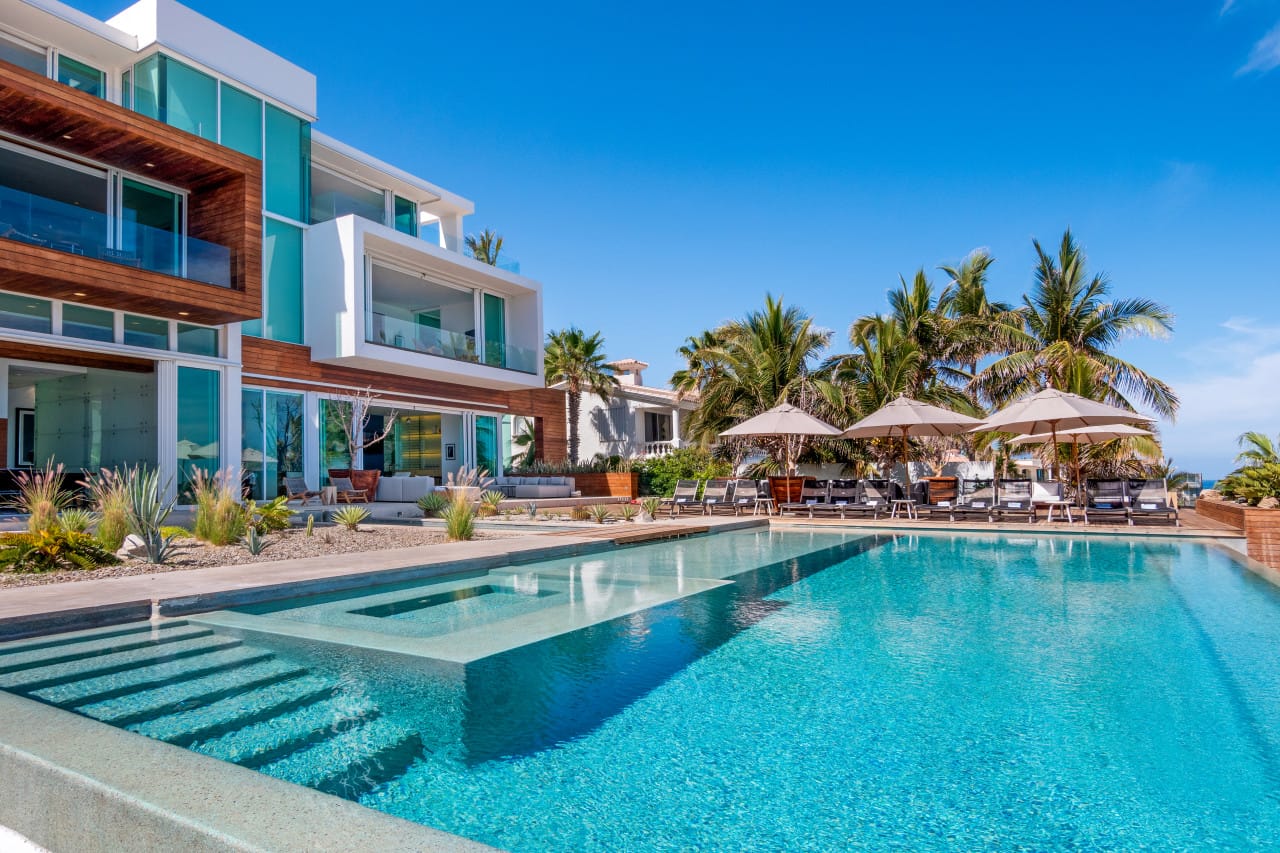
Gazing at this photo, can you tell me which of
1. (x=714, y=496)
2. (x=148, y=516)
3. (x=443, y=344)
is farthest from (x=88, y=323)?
(x=714, y=496)

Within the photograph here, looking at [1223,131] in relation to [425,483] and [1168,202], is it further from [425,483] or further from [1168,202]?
[425,483]

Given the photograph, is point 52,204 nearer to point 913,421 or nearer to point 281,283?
point 281,283

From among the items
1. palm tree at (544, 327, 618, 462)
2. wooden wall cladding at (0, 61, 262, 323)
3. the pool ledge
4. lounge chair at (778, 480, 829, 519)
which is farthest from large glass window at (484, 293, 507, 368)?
the pool ledge

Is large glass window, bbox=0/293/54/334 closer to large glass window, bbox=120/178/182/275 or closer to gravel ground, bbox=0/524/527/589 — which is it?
large glass window, bbox=120/178/182/275

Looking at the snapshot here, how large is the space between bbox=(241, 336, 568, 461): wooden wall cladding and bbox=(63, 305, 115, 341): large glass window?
262 centimetres

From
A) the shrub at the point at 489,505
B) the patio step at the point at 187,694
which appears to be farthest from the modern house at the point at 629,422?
the patio step at the point at 187,694

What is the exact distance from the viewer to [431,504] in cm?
1458

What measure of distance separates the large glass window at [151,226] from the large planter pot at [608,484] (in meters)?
12.0

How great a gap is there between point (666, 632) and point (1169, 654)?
324cm

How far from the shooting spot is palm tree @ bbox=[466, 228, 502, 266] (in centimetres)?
3141

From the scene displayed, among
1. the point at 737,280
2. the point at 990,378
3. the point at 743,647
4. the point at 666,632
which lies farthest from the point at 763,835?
the point at 737,280

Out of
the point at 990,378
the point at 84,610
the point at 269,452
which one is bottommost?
the point at 84,610

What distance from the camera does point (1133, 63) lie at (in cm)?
1659

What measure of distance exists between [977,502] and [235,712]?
549 inches
